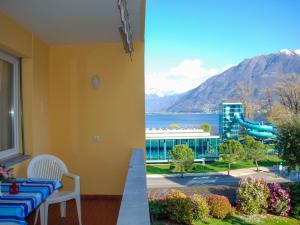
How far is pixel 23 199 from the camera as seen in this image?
2.16 meters

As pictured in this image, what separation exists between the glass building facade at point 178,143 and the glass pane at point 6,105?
67.4 feet

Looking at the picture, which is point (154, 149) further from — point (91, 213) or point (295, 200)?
point (91, 213)

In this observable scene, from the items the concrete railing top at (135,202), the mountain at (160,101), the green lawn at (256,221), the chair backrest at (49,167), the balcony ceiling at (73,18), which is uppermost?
the mountain at (160,101)

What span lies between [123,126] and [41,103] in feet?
3.97

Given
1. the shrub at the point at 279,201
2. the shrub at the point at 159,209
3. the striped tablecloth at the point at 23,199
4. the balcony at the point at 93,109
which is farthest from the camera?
the shrub at the point at 279,201

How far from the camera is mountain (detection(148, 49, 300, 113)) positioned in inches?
3867

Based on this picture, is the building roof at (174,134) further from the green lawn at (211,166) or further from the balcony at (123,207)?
the balcony at (123,207)

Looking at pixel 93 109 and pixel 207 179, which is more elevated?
pixel 93 109

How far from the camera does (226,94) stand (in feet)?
320

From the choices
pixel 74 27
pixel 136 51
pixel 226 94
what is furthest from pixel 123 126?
pixel 226 94

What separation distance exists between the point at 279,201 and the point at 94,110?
7.95 m

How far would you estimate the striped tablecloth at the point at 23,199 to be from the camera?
1.91 meters

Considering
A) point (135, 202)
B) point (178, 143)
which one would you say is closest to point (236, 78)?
point (178, 143)

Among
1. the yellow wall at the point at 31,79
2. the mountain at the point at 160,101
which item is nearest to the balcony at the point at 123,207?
the yellow wall at the point at 31,79
